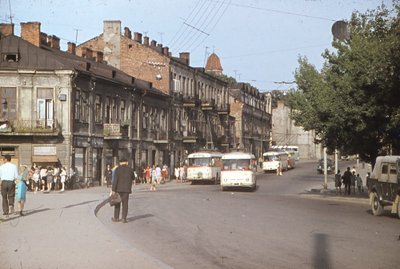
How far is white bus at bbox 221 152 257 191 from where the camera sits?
43.6 m

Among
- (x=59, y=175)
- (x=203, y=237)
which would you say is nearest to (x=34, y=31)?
(x=59, y=175)

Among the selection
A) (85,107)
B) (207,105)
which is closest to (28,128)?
(85,107)

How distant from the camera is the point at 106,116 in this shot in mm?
52188

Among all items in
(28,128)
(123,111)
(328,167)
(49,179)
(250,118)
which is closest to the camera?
(49,179)

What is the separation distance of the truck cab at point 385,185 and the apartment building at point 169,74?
43007 millimetres

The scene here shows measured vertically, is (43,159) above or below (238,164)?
above

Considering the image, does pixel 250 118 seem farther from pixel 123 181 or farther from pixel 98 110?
pixel 123 181

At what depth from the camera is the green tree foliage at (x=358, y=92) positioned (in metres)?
24.6

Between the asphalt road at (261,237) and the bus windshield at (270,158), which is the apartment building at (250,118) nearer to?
the bus windshield at (270,158)

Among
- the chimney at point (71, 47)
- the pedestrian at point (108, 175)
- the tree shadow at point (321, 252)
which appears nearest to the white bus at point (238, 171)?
the pedestrian at point (108, 175)

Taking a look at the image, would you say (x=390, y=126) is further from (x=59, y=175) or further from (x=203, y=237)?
(x=59, y=175)

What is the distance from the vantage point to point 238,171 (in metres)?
43.6

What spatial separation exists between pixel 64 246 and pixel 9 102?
35.1 metres

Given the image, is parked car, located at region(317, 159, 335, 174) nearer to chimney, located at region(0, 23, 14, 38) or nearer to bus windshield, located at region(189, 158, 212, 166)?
bus windshield, located at region(189, 158, 212, 166)
